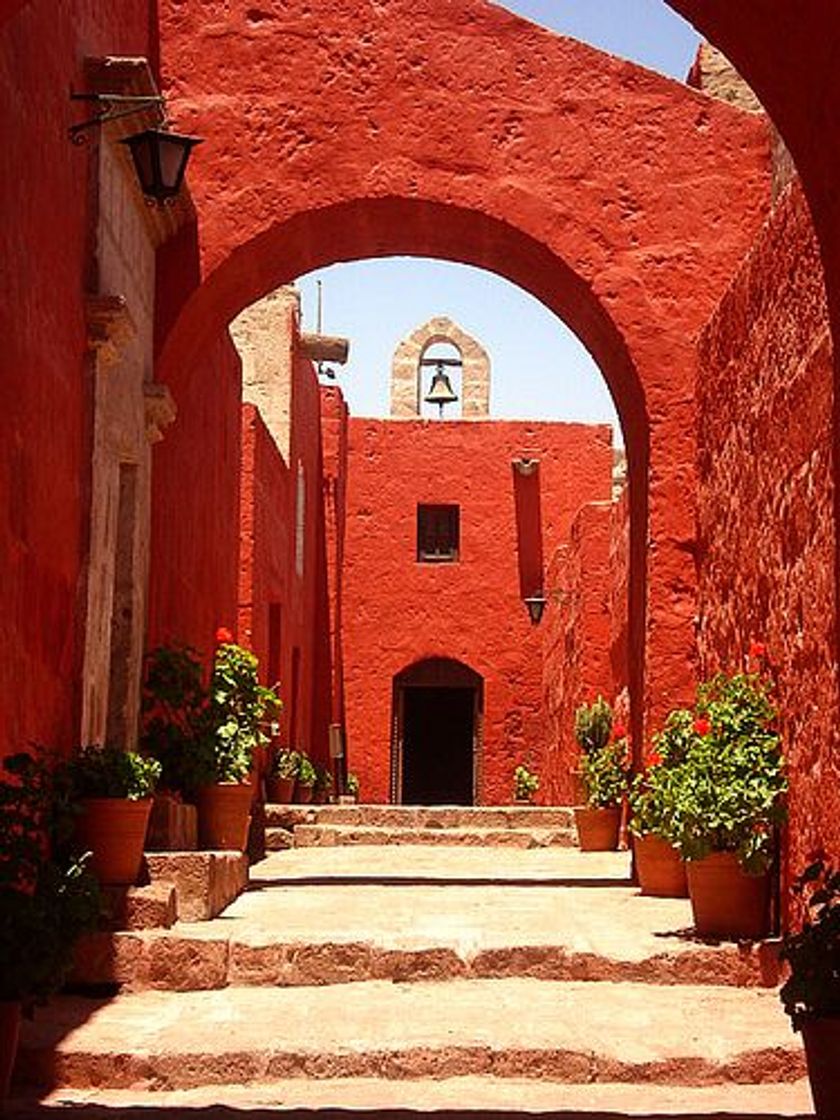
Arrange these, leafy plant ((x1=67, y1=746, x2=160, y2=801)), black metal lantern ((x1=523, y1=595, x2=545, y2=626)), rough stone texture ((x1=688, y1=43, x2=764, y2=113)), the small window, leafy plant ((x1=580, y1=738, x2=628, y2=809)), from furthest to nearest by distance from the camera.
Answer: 1. the small window
2. black metal lantern ((x1=523, y1=595, x2=545, y2=626))
3. leafy plant ((x1=580, y1=738, x2=628, y2=809))
4. rough stone texture ((x1=688, y1=43, x2=764, y2=113))
5. leafy plant ((x1=67, y1=746, x2=160, y2=801))

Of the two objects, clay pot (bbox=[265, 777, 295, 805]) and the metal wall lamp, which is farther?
clay pot (bbox=[265, 777, 295, 805])

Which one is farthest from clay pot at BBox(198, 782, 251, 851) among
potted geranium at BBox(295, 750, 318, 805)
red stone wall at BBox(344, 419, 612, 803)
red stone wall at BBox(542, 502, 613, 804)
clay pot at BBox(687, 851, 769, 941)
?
red stone wall at BBox(344, 419, 612, 803)

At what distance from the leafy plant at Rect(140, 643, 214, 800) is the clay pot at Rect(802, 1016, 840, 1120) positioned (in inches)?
219

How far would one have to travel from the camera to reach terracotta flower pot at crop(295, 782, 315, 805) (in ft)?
60.3

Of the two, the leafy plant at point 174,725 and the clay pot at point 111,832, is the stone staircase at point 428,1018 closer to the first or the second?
the clay pot at point 111,832

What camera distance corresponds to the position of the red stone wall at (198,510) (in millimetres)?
10234

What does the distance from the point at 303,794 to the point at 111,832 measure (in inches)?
458

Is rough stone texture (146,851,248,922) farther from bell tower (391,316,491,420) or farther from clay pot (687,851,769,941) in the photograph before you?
bell tower (391,316,491,420)

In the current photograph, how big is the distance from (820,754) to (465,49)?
5192mm

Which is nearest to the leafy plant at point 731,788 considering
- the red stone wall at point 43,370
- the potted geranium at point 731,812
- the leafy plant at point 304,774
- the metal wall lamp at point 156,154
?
the potted geranium at point 731,812

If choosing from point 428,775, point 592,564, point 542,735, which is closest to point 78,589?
point 592,564

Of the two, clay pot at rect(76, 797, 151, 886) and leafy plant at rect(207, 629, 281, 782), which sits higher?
leafy plant at rect(207, 629, 281, 782)

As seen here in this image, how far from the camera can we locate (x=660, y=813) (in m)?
7.89

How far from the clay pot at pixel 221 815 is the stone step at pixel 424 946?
0.84 m
